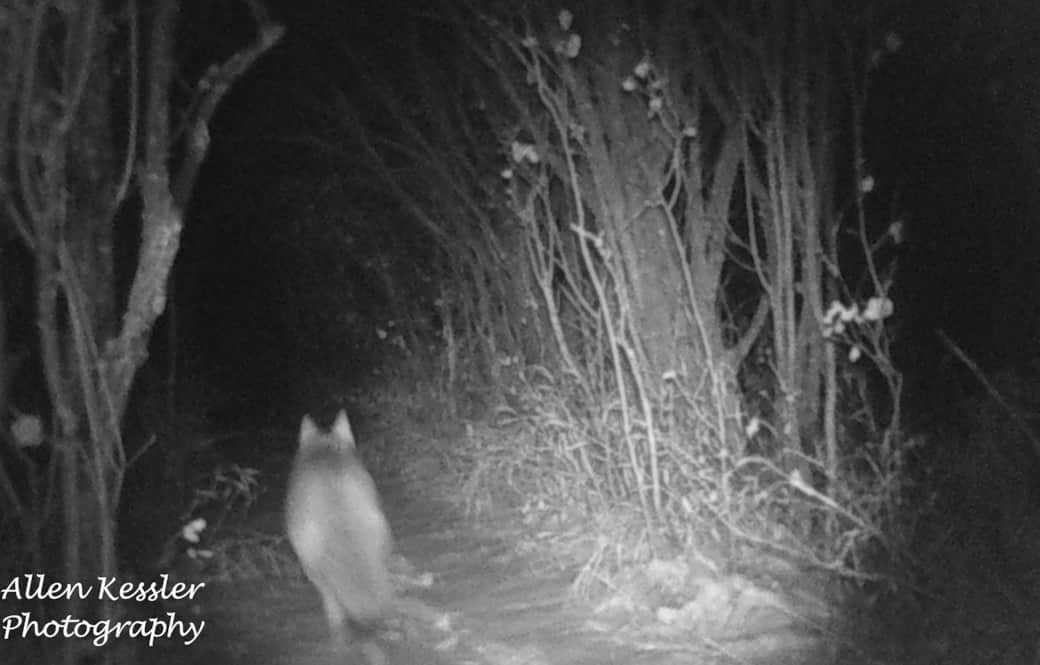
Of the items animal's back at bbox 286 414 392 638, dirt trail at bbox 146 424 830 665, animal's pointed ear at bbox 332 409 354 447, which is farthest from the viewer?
animal's pointed ear at bbox 332 409 354 447

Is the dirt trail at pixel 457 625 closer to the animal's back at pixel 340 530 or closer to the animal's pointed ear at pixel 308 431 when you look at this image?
the animal's back at pixel 340 530

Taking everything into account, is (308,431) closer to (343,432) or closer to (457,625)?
(343,432)

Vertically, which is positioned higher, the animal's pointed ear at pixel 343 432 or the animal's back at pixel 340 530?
A: the animal's pointed ear at pixel 343 432

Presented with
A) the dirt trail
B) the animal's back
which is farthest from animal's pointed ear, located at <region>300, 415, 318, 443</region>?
the dirt trail

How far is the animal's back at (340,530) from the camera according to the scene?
6.78m

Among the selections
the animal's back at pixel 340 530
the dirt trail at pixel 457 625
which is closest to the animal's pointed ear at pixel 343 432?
the animal's back at pixel 340 530

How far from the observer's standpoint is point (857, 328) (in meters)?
8.29

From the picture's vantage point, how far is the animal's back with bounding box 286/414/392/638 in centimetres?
678

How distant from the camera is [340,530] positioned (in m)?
6.77

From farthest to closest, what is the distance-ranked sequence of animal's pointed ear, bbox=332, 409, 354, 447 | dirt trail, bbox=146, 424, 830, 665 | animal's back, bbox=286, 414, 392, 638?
1. animal's pointed ear, bbox=332, 409, 354, 447
2. dirt trail, bbox=146, 424, 830, 665
3. animal's back, bbox=286, 414, 392, 638

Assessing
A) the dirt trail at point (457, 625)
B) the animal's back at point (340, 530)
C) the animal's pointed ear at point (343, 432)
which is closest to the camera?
the animal's back at point (340, 530)

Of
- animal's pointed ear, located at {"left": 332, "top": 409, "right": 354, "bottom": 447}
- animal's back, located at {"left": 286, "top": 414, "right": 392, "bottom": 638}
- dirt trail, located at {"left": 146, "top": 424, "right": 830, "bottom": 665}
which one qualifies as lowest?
dirt trail, located at {"left": 146, "top": 424, "right": 830, "bottom": 665}

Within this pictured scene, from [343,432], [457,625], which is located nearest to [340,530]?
[343,432]

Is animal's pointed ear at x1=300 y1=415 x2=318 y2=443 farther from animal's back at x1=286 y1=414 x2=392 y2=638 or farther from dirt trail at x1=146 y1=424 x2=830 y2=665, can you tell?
dirt trail at x1=146 y1=424 x2=830 y2=665
